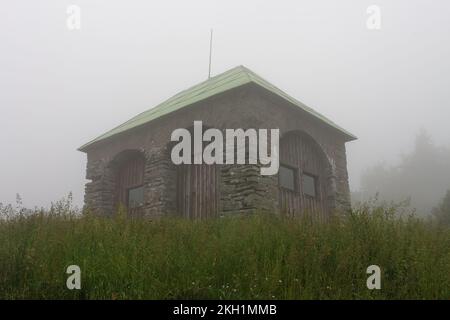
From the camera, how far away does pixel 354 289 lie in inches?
165

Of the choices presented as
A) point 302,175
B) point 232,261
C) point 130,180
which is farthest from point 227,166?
point 232,261

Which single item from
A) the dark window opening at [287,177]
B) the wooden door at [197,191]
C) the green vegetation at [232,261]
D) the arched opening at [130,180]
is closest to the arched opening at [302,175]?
the dark window opening at [287,177]

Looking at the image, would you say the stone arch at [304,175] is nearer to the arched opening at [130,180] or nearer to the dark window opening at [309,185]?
the dark window opening at [309,185]

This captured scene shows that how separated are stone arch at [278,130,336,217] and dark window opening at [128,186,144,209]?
4394mm

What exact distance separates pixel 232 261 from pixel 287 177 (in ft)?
21.1

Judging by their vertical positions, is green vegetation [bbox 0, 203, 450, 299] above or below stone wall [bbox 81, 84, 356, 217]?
below

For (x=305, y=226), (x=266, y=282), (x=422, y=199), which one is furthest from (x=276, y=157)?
(x=422, y=199)

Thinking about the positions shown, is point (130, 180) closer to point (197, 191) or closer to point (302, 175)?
point (197, 191)

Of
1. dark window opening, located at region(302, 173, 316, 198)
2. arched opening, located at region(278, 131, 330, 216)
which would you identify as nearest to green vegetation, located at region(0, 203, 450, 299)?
arched opening, located at region(278, 131, 330, 216)

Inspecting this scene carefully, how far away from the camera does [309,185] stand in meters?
11.4

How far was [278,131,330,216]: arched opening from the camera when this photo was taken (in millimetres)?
10500

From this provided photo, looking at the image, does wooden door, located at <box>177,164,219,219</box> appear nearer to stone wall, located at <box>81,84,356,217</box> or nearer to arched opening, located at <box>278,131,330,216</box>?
stone wall, located at <box>81,84,356,217</box>

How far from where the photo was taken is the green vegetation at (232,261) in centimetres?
402
